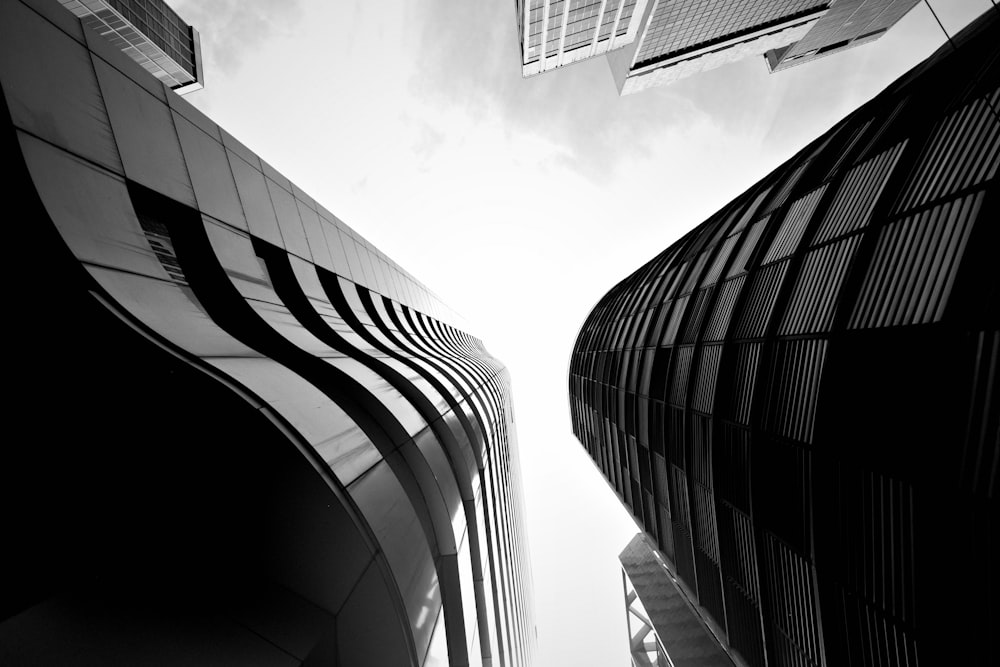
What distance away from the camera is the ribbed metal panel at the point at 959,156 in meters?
7.07

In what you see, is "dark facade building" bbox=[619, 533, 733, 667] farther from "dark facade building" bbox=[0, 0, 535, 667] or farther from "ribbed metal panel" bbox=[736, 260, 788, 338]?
"dark facade building" bbox=[0, 0, 535, 667]

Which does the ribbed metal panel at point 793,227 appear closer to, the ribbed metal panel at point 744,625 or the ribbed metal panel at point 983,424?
the ribbed metal panel at point 983,424

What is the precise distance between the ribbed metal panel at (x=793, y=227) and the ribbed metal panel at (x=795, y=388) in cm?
299

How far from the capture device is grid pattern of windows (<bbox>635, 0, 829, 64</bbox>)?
Result: 103 m

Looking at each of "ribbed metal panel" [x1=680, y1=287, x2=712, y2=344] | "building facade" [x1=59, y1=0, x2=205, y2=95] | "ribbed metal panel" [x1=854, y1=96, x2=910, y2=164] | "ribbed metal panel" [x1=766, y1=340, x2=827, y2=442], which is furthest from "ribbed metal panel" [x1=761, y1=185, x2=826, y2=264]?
"building facade" [x1=59, y1=0, x2=205, y2=95]

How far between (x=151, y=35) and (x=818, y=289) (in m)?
123

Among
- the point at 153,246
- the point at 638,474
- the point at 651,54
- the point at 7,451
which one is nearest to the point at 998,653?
the point at 7,451

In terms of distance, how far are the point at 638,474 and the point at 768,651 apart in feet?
41.1

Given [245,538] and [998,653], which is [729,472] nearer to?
[998,653]

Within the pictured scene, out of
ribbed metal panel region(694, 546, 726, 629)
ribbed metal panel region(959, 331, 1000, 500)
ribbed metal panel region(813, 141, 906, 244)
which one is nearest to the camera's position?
ribbed metal panel region(959, 331, 1000, 500)

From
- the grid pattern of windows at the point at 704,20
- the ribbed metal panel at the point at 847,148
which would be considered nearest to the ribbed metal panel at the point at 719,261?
the ribbed metal panel at the point at 847,148

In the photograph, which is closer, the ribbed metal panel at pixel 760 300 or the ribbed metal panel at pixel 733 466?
the ribbed metal panel at pixel 733 466

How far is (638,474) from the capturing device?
78.9ft

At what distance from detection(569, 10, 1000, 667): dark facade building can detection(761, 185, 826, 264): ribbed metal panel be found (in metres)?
0.07
